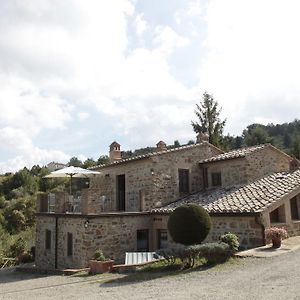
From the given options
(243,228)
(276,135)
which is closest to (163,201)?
(243,228)

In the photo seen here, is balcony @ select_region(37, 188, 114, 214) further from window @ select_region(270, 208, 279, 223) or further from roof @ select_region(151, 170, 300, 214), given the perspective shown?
window @ select_region(270, 208, 279, 223)

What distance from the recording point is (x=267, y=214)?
1423cm

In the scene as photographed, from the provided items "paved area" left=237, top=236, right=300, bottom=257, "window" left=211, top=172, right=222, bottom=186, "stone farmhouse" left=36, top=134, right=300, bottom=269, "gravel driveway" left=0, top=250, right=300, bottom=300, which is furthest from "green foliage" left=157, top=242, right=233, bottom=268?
"window" left=211, top=172, right=222, bottom=186

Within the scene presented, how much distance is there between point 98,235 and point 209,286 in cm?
807

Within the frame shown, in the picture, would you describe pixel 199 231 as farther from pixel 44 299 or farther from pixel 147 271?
pixel 44 299

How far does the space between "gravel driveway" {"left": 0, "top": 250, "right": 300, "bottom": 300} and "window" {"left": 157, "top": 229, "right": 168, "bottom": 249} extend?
18.2ft

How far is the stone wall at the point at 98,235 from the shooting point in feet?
53.0

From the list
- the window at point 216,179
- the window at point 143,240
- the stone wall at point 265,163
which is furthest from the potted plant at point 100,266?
the stone wall at point 265,163

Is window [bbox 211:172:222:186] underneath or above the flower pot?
above

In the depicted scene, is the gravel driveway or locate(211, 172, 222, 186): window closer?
the gravel driveway

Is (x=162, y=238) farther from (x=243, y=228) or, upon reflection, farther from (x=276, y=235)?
(x=276, y=235)

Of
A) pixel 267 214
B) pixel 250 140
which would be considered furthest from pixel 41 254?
pixel 250 140

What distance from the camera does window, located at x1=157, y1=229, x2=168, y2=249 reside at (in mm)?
17855

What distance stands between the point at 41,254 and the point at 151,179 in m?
7.43
